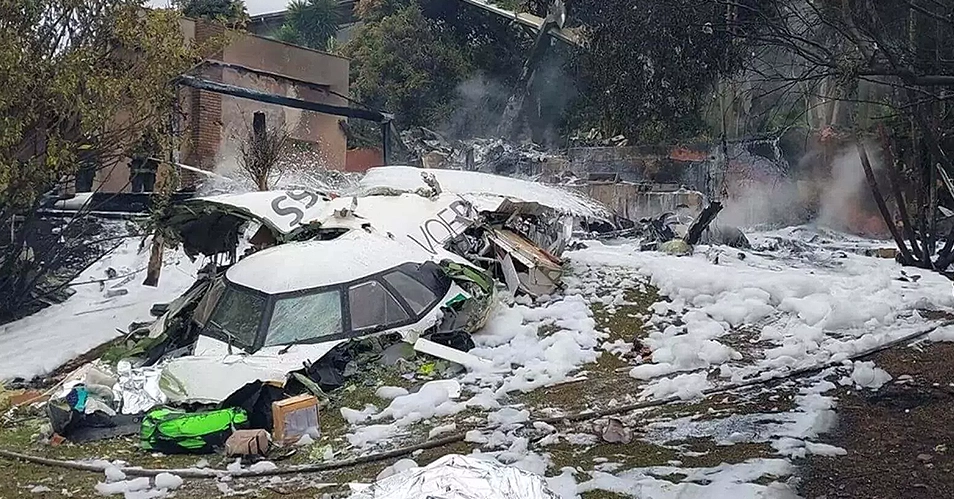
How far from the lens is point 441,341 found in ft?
25.0

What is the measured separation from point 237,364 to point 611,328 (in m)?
4.10

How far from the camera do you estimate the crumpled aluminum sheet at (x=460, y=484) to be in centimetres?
261

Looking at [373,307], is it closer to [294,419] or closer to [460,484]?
[294,419]

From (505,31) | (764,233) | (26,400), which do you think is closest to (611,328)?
(26,400)

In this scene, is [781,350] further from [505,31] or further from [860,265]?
[505,31]

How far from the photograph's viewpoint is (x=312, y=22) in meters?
38.4

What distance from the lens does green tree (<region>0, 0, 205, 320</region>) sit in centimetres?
909

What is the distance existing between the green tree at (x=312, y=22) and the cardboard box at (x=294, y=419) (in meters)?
34.4

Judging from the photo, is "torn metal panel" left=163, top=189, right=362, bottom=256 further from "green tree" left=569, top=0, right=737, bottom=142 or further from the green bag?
the green bag

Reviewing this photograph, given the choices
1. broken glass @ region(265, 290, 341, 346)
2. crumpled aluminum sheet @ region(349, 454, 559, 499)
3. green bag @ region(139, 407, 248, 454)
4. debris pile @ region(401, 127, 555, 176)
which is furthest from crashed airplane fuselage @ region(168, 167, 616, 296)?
debris pile @ region(401, 127, 555, 176)

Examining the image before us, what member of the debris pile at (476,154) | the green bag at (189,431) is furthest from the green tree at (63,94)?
the debris pile at (476,154)

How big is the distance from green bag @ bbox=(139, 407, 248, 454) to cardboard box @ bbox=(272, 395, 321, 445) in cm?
34

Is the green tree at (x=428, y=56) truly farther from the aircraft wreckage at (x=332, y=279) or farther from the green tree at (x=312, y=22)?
the aircraft wreckage at (x=332, y=279)

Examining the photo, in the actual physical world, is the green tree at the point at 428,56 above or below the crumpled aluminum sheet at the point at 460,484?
above
